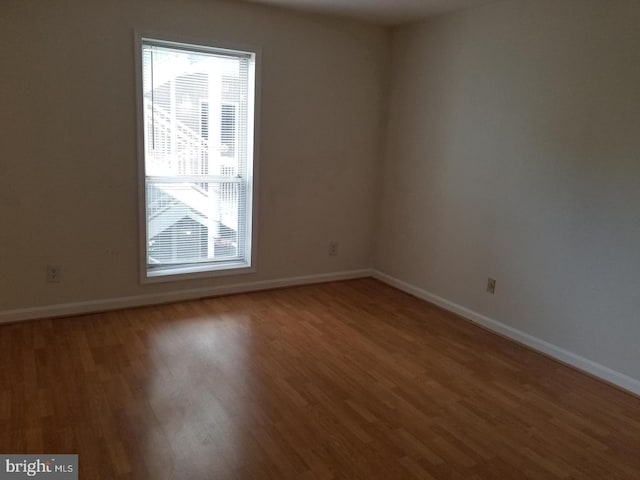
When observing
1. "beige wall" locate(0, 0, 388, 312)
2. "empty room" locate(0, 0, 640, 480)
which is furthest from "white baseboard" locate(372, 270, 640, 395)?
"beige wall" locate(0, 0, 388, 312)

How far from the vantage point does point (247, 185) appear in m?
4.23

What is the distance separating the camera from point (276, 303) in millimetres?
4094

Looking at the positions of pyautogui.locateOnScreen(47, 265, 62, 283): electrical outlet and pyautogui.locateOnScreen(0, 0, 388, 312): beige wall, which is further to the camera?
pyautogui.locateOnScreen(47, 265, 62, 283): electrical outlet

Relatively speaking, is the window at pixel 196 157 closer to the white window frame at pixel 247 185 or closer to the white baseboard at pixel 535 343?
the white window frame at pixel 247 185

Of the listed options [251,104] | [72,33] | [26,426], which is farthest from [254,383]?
[72,33]

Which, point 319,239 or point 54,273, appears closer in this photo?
point 54,273

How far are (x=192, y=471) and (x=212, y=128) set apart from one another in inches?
107

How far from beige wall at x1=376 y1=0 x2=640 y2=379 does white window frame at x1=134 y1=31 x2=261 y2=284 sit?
4.52 ft

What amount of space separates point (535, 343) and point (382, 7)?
9.00 ft

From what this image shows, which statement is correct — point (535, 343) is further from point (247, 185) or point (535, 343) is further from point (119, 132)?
point (119, 132)

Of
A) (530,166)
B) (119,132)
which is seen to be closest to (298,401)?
(530,166)

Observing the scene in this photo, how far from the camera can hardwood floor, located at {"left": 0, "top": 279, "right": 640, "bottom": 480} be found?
2.13m

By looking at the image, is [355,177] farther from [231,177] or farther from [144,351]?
[144,351]

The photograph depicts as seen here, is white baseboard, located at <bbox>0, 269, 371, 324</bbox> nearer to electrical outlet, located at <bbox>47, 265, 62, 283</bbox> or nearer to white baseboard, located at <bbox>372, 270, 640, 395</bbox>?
electrical outlet, located at <bbox>47, 265, 62, 283</bbox>
